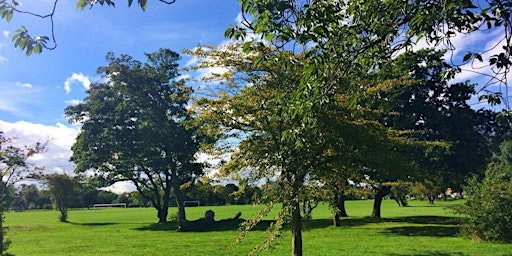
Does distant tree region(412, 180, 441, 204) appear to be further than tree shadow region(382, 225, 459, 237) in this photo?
Yes

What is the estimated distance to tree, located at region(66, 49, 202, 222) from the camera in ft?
110

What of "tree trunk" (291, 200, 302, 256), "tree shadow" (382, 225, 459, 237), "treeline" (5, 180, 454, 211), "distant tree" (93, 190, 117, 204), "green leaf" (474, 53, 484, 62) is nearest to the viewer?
"green leaf" (474, 53, 484, 62)

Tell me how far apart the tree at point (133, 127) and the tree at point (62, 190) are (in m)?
10.6

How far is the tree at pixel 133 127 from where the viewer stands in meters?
33.6

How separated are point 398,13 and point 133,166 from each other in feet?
107

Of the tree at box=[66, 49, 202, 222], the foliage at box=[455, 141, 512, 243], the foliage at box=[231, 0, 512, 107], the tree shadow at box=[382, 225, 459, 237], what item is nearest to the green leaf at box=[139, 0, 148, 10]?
the foliage at box=[231, 0, 512, 107]

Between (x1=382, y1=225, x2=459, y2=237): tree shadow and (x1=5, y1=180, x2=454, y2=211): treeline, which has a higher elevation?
(x1=5, y1=180, x2=454, y2=211): treeline

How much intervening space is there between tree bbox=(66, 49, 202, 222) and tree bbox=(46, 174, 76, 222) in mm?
10563

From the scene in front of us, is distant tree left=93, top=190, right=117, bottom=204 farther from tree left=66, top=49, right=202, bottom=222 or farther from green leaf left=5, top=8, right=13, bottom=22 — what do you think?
green leaf left=5, top=8, right=13, bottom=22

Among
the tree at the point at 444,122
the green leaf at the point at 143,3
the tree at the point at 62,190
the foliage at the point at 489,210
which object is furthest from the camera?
the tree at the point at 62,190

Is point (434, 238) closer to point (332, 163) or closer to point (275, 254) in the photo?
point (275, 254)

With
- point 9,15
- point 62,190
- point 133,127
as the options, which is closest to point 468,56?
point 9,15

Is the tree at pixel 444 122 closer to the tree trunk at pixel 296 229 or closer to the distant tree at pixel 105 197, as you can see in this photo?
the tree trunk at pixel 296 229

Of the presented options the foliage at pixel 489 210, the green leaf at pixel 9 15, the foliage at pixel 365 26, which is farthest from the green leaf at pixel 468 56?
the foliage at pixel 489 210
